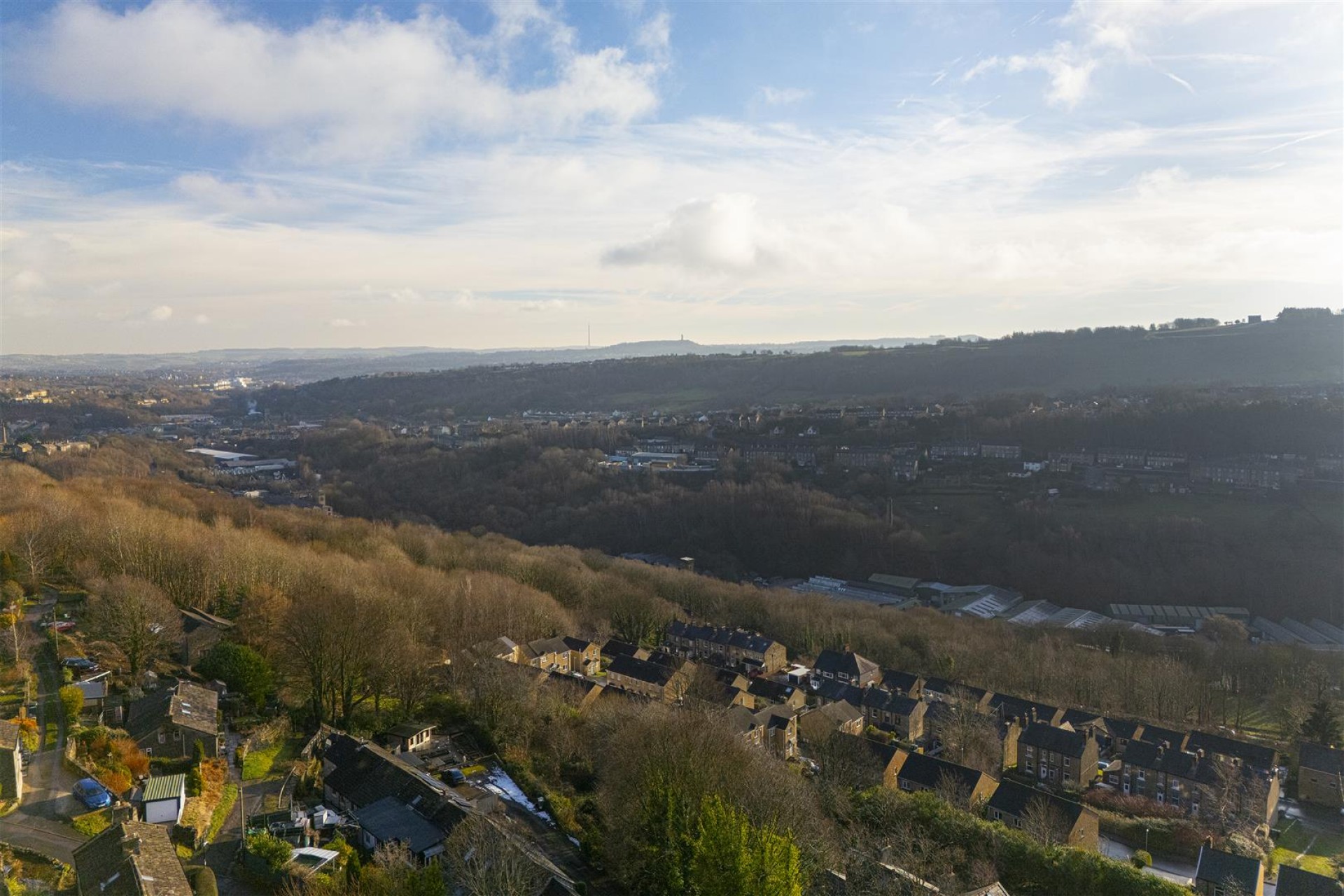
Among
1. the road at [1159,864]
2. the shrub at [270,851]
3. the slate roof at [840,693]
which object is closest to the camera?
the shrub at [270,851]

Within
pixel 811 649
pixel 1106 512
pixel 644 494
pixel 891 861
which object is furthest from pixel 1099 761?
pixel 644 494

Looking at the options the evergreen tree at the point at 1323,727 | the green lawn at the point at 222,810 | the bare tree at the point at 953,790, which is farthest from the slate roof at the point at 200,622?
the evergreen tree at the point at 1323,727

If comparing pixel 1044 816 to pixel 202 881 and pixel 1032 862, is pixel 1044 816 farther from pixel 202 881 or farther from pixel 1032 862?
pixel 202 881

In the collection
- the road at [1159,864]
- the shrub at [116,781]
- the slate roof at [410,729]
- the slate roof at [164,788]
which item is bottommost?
the road at [1159,864]

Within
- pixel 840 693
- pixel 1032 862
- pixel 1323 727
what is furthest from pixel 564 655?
pixel 1323 727

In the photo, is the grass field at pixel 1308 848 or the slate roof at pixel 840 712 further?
the slate roof at pixel 840 712

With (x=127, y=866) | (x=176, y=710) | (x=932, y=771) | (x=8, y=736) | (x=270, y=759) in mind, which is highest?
(x=8, y=736)

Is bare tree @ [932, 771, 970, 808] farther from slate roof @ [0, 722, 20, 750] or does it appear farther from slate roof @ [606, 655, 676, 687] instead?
slate roof @ [0, 722, 20, 750]

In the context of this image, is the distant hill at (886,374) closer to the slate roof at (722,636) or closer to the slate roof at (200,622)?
the slate roof at (722,636)
